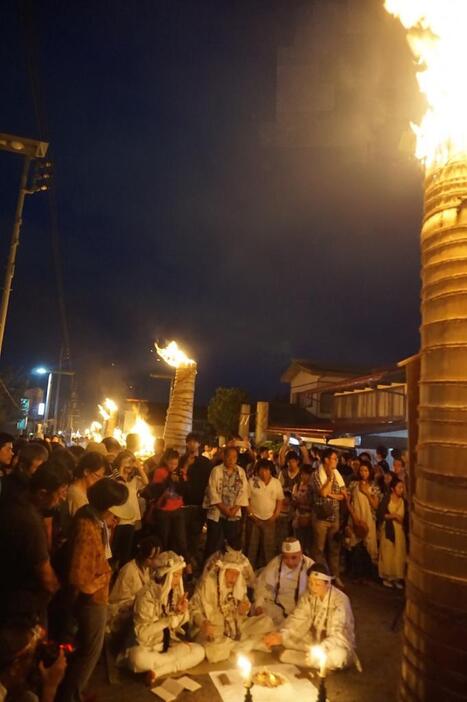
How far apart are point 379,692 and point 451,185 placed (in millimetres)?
4907

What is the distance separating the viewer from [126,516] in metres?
7.30

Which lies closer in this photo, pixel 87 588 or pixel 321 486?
pixel 87 588

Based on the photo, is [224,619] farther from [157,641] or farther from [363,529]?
[363,529]

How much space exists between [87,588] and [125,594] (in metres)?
1.86

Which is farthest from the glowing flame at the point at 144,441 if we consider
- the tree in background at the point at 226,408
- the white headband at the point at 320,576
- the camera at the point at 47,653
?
the tree in background at the point at 226,408

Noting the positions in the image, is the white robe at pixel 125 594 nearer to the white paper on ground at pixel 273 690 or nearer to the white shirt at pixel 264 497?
the white paper on ground at pixel 273 690

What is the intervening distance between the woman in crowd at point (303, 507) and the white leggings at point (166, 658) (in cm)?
389

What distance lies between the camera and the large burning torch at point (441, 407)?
121 inches

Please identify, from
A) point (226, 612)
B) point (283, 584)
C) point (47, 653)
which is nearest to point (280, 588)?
point (283, 584)

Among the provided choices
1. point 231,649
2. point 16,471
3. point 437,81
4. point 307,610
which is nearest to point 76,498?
point 16,471

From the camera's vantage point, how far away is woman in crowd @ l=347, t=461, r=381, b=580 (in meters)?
8.77

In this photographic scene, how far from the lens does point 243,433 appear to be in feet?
79.6

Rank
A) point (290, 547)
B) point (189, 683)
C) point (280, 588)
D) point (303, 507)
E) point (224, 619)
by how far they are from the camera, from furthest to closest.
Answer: point (303, 507), point (280, 588), point (290, 547), point (224, 619), point (189, 683)

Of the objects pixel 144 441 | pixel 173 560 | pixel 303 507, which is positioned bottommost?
pixel 173 560
